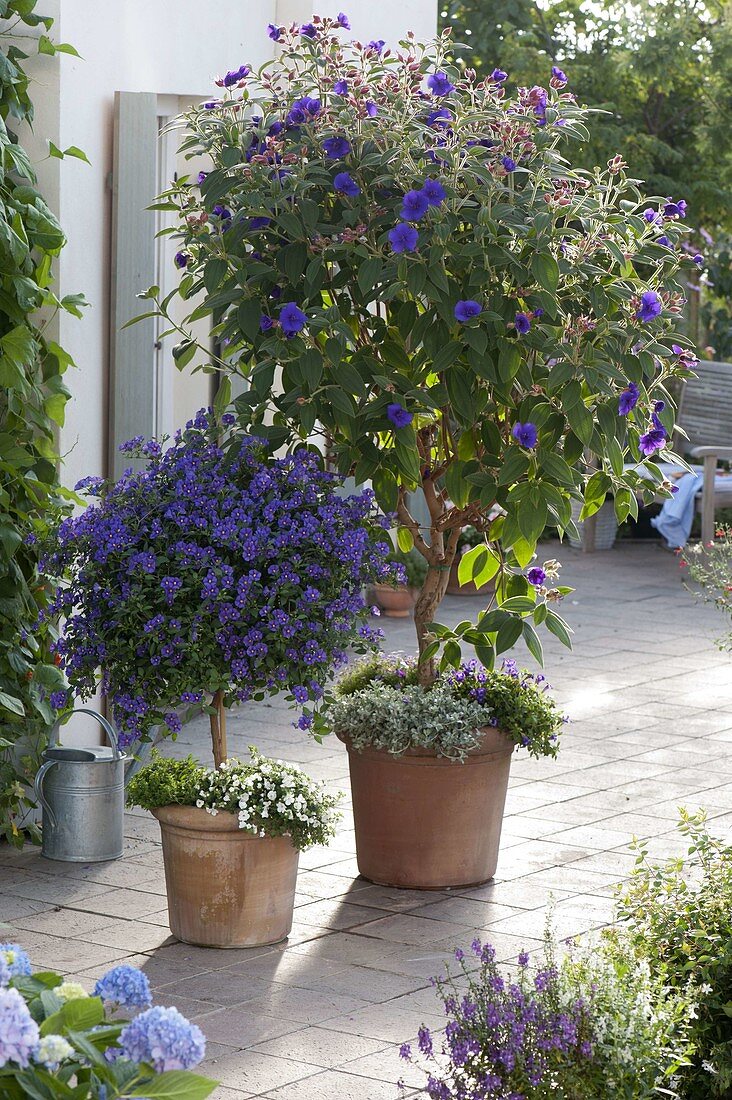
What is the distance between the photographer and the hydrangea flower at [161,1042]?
203 cm

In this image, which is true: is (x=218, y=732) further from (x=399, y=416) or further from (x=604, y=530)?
(x=604, y=530)

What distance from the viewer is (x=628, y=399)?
169 inches

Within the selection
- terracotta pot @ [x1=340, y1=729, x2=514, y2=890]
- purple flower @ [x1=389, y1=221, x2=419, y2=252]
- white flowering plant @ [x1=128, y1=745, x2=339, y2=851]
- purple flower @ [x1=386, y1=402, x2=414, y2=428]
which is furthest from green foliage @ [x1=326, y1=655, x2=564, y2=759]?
purple flower @ [x1=389, y1=221, x2=419, y2=252]

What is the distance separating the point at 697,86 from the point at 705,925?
11302mm

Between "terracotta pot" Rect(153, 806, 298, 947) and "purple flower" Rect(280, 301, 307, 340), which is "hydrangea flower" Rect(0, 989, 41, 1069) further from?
"purple flower" Rect(280, 301, 307, 340)

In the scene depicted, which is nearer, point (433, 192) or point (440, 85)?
point (433, 192)

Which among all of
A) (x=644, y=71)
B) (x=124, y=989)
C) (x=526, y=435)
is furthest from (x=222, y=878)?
(x=644, y=71)

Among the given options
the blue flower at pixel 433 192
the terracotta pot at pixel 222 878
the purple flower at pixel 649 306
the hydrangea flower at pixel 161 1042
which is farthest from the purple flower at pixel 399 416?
the hydrangea flower at pixel 161 1042

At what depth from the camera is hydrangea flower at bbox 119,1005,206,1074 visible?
2033mm

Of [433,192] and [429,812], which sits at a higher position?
[433,192]

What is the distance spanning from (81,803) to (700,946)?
230 centimetres

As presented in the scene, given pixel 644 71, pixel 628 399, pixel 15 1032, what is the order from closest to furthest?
pixel 15 1032 < pixel 628 399 < pixel 644 71

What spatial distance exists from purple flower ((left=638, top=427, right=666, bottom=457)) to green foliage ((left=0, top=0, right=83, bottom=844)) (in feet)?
5.62

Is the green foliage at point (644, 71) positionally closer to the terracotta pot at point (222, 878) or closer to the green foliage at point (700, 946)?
the terracotta pot at point (222, 878)
